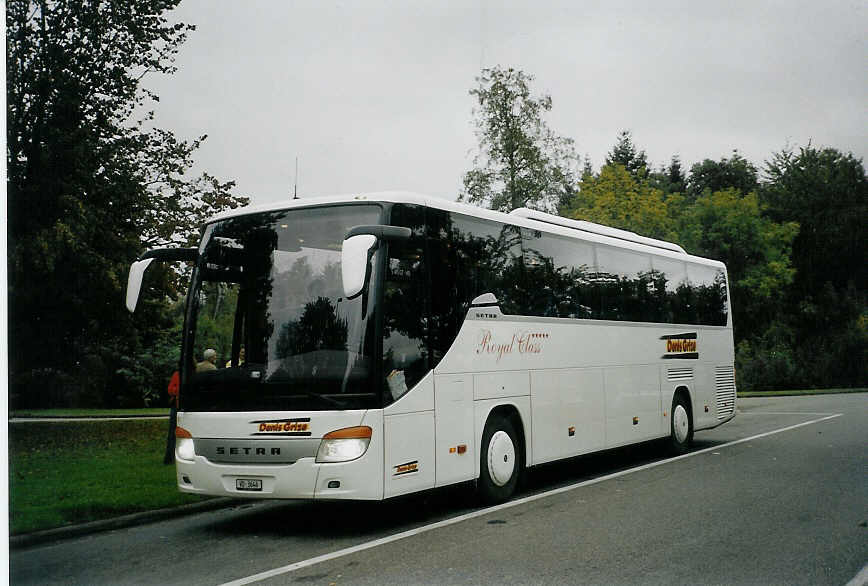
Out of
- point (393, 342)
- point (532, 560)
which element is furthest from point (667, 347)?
point (532, 560)

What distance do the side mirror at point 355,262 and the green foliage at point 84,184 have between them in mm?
11688

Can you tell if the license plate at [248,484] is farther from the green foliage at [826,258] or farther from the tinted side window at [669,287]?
the green foliage at [826,258]

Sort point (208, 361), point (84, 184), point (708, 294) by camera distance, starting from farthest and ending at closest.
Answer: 1. point (84, 184)
2. point (708, 294)
3. point (208, 361)

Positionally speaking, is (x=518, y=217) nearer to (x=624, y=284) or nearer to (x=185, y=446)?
(x=624, y=284)

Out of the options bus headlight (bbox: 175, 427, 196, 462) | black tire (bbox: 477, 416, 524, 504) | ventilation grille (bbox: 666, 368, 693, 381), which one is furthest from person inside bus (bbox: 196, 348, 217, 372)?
ventilation grille (bbox: 666, 368, 693, 381)

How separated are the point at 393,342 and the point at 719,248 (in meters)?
40.0

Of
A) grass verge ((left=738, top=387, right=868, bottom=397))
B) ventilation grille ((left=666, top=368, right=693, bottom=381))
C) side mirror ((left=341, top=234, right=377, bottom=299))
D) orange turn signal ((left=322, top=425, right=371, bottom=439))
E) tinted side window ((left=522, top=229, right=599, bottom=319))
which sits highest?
tinted side window ((left=522, top=229, right=599, bottom=319))

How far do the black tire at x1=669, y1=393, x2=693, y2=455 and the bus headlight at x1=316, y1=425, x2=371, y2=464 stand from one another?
8425 mm

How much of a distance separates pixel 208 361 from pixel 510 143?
2060 centimetres

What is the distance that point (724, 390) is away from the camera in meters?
18.0

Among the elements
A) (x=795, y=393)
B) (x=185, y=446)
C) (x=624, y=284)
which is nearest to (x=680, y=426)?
(x=624, y=284)

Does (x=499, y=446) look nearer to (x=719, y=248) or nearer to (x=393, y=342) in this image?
(x=393, y=342)

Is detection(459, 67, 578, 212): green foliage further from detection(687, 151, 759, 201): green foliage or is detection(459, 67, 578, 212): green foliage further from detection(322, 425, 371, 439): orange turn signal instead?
detection(687, 151, 759, 201): green foliage

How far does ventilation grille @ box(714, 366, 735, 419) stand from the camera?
58.1ft
